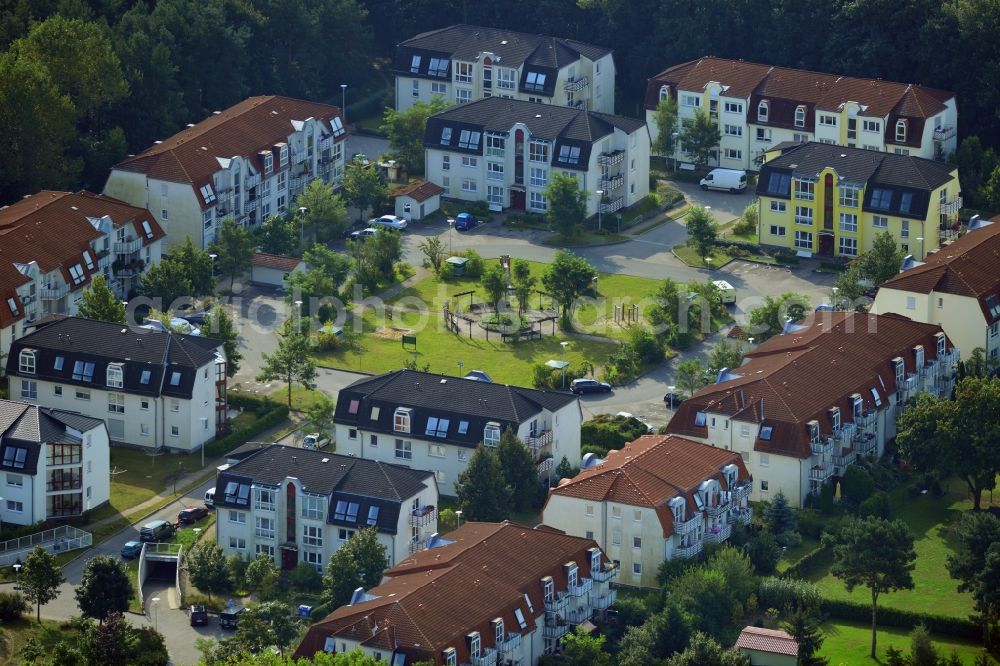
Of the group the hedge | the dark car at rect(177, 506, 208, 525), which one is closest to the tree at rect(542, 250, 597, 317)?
the dark car at rect(177, 506, 208, 525)

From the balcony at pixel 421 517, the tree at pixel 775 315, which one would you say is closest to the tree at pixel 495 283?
the tree at pixel 775 315

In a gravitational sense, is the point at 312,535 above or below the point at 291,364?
below

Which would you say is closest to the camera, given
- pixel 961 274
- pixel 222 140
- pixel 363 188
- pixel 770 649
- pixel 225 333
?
pixel 770 649

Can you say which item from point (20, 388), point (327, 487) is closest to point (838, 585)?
point (327, 487)

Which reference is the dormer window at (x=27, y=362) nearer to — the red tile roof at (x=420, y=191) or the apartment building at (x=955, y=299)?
the red tile roof at (x=420, y=191)

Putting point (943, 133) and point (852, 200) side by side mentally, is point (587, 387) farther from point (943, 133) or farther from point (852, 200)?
point (943, 133)

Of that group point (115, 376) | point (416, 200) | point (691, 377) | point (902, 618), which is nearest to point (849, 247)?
point (691, 377)
